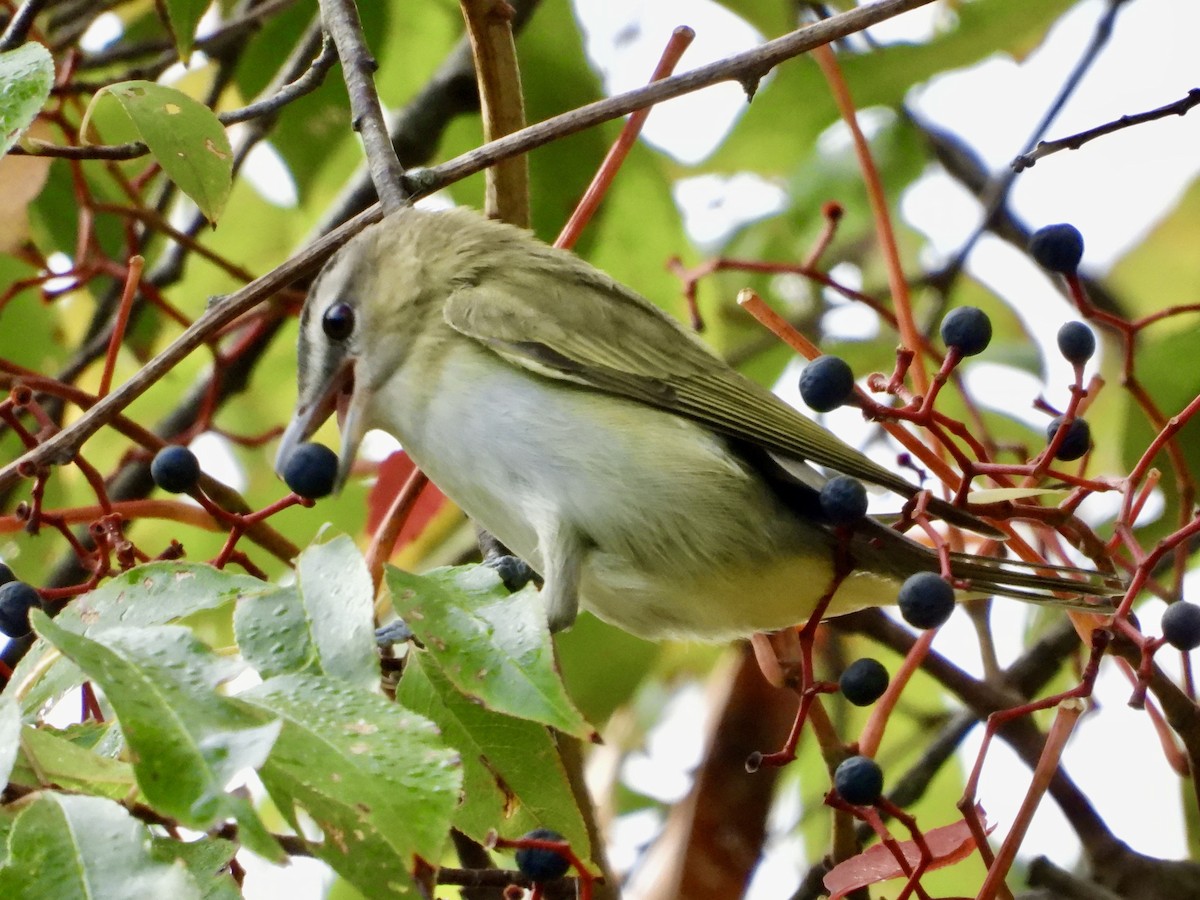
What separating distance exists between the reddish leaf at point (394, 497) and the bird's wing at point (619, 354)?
48 cm

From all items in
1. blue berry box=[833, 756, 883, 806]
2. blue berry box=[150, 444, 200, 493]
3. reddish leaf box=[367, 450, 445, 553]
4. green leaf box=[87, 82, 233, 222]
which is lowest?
reddish leaf box=[367, 450, 445, 553]

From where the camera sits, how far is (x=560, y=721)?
1418 millimetres

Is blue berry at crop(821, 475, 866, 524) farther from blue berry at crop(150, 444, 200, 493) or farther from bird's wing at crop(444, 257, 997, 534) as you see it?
blue berry at crop(150, 444, 200, 493)

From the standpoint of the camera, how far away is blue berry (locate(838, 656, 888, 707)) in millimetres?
1957

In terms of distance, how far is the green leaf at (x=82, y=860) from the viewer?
133cm

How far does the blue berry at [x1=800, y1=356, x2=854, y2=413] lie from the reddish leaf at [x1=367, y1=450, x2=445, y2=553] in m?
1.21

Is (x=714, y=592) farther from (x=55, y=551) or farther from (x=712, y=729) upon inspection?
(x=55, y=551)

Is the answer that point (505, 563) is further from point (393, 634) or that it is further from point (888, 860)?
point (888, 860)

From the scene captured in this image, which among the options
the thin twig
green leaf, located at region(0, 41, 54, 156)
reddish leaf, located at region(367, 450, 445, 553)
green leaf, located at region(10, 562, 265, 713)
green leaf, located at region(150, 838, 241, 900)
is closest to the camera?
green leaf, located at region(150, 838, 241, 900)

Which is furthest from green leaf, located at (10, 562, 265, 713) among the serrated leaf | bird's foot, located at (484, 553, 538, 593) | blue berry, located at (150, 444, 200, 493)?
bird's foot, located at (484, 553, 538, 593)

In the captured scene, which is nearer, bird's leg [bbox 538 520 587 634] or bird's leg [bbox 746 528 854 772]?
bird's leg [bbox 746 528 854 772]

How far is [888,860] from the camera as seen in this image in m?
1.89

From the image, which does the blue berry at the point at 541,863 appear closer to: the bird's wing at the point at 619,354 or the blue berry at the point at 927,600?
the blue berry at the point at 927,600

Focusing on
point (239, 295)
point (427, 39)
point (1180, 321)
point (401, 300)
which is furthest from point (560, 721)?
point (1180, 321)
